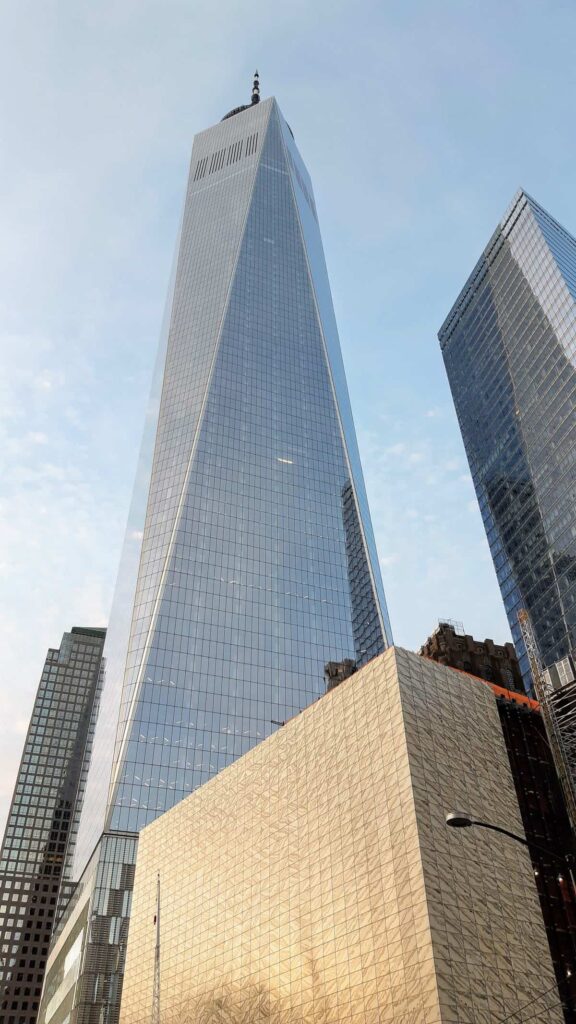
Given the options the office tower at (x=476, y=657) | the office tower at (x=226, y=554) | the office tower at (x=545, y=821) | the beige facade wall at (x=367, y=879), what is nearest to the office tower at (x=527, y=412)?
the office tower at (x=476, y=657)

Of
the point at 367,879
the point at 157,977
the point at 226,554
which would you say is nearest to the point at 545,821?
the point at 367,879

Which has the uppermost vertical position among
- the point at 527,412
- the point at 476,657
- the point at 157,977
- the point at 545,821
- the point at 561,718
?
the point at 527,412

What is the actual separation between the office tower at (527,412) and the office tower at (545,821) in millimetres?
40845

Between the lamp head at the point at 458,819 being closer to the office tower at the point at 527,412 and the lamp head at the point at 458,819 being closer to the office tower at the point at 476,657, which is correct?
the office tower at the point at 527,412

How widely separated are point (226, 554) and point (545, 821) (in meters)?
75.4

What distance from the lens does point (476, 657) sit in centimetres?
11169

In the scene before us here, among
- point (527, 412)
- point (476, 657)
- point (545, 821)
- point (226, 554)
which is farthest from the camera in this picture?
point (226, 554)

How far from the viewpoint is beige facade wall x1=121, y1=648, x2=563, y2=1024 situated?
140 feet

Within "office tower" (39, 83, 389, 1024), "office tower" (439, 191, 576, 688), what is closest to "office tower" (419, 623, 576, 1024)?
"office tower" (439, 191, 576, 688)

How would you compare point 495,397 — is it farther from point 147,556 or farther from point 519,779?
point 519,779

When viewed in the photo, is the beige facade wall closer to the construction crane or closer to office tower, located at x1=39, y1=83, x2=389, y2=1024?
the construction crane

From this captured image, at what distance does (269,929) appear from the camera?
180ft

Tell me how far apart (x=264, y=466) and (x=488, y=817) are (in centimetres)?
9480

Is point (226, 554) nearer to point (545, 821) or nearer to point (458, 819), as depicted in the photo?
point (545, 821)
